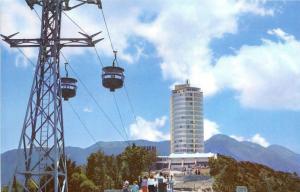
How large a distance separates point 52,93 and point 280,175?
10281 centimetres

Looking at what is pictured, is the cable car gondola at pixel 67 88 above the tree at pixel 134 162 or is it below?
below

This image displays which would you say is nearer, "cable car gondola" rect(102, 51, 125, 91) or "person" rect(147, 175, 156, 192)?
"person" rect(147, 175, 156, 192)

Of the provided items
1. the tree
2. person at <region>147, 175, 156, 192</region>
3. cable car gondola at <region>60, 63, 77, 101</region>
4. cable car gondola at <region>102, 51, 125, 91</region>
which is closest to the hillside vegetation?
the tree

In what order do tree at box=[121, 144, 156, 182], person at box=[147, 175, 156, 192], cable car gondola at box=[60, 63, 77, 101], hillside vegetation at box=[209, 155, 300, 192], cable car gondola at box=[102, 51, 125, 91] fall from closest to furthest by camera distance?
person at box=[147, 175, 156, 192], cable car gondola at box=[102, 51, 125, 91], cable car gondola at box=[60, 63, 77, 101], hillside vegetation at box=[209, 155, 300, 192], tree at box=[121, 144, 156, 182]

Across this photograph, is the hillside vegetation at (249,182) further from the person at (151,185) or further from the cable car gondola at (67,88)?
the person at (151,185)

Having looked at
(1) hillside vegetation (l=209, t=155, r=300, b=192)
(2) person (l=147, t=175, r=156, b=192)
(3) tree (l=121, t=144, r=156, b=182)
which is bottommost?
(2) person (l=147, t=175, r=156, b=192)

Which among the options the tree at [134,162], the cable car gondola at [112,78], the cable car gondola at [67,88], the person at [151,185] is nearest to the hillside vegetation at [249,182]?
the tree at [134,162]

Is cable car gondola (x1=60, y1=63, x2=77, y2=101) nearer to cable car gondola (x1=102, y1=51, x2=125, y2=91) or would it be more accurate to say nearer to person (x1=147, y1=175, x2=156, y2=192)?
cable car gondola (x1=102, y1=51, x2=125, y2=91)

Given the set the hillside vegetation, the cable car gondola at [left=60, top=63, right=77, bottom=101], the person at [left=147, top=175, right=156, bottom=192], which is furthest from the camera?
the hillside vegetation

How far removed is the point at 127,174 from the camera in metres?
109

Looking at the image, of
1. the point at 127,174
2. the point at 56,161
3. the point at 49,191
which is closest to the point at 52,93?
the point at 56,161

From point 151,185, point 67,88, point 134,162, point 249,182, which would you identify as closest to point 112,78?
point 67,88

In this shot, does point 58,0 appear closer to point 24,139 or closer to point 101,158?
point 24,139

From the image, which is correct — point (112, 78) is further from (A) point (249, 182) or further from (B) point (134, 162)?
(A) point (249, 182)
